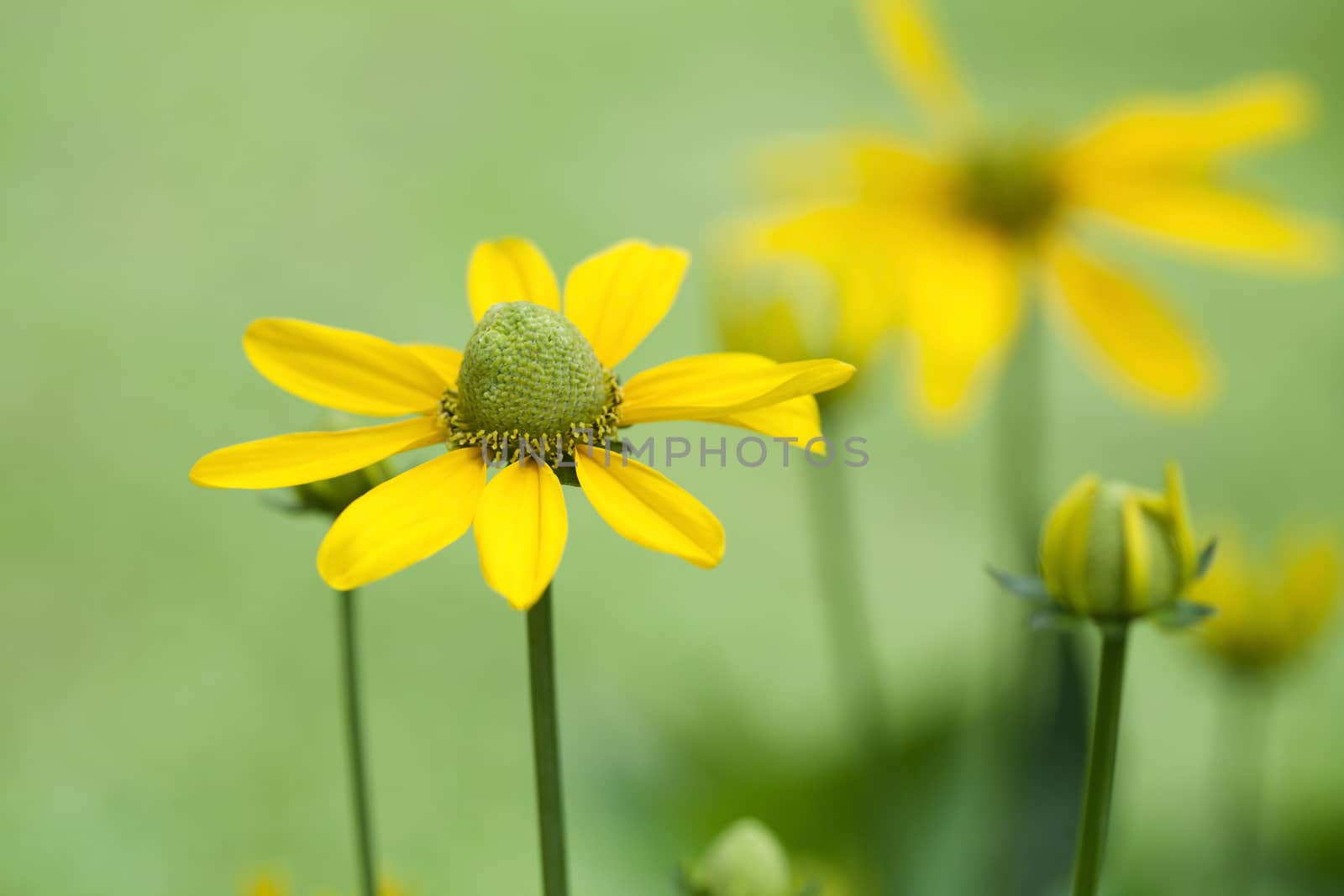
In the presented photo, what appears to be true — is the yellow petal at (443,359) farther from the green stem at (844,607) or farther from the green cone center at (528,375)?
the green stem at (844,607)

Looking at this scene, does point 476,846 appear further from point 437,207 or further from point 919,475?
point 437,207

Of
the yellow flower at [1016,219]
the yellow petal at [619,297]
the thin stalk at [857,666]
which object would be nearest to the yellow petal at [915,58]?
the yellow flower at [1016,219]

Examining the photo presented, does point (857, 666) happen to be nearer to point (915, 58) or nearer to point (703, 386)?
point (915, 58)

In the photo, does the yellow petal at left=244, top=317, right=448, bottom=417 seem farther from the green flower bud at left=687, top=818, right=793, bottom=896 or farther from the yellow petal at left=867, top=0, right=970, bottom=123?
the yellow petal at left=867, top=0, right=970, bottom=123

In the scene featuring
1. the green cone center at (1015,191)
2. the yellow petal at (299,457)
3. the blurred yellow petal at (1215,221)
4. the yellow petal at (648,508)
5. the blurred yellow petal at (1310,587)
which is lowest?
the blurred yellow petal at (1310,587)

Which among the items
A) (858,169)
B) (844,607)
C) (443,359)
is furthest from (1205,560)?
(844,607)

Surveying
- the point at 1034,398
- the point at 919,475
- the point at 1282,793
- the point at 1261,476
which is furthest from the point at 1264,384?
the point at 1034,398
